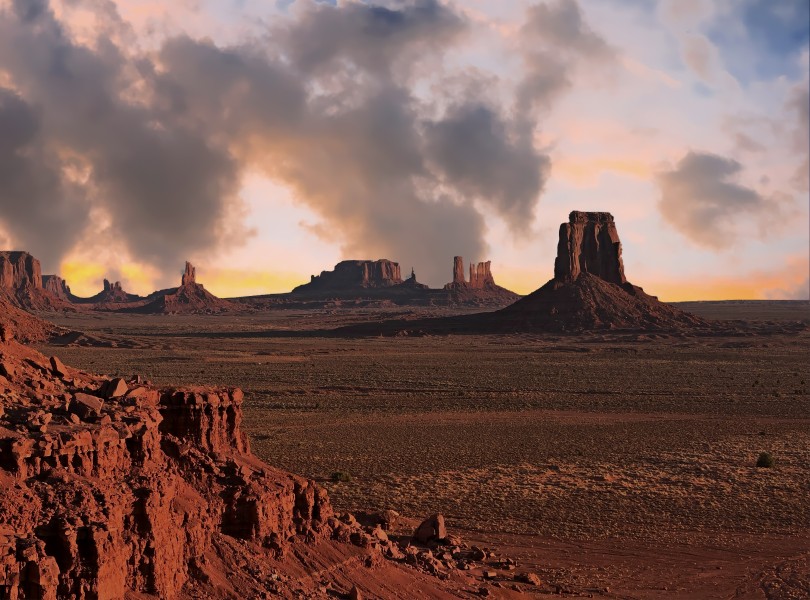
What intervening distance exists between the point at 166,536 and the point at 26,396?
3478 millimetres

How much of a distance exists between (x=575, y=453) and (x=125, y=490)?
26.0 m

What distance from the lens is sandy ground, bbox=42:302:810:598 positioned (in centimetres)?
2262

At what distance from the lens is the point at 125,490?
1273 centimetres

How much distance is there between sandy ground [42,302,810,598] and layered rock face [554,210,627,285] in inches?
2477

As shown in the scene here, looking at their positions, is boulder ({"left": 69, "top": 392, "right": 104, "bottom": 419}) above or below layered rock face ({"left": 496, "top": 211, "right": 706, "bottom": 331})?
below

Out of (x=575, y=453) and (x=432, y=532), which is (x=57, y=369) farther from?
(x=575, y=453)

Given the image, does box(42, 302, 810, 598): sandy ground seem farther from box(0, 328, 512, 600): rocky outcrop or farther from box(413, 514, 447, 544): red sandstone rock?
box(0, 328, 512, 600): rocky outcrop

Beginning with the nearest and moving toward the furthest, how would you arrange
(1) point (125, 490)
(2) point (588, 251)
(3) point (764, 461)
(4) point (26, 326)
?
(1) point (125, 490)
(3) point (764, 461)
(4) point (26, 326)
(2) point (588, 251)

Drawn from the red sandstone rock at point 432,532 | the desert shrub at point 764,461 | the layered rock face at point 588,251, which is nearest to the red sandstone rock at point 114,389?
the red sandstone rock at point 432,532

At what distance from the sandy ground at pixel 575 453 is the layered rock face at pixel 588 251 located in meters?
62.9

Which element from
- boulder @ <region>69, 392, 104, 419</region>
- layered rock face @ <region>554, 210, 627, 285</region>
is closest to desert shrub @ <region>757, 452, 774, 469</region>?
boulder @ <region>69, 392, 104, 419</region>

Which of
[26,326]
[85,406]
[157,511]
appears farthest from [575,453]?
[26,326]

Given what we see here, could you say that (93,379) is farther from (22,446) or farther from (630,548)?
(630,548)

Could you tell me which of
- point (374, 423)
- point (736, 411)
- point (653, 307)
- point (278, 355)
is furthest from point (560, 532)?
point (653, 307)
